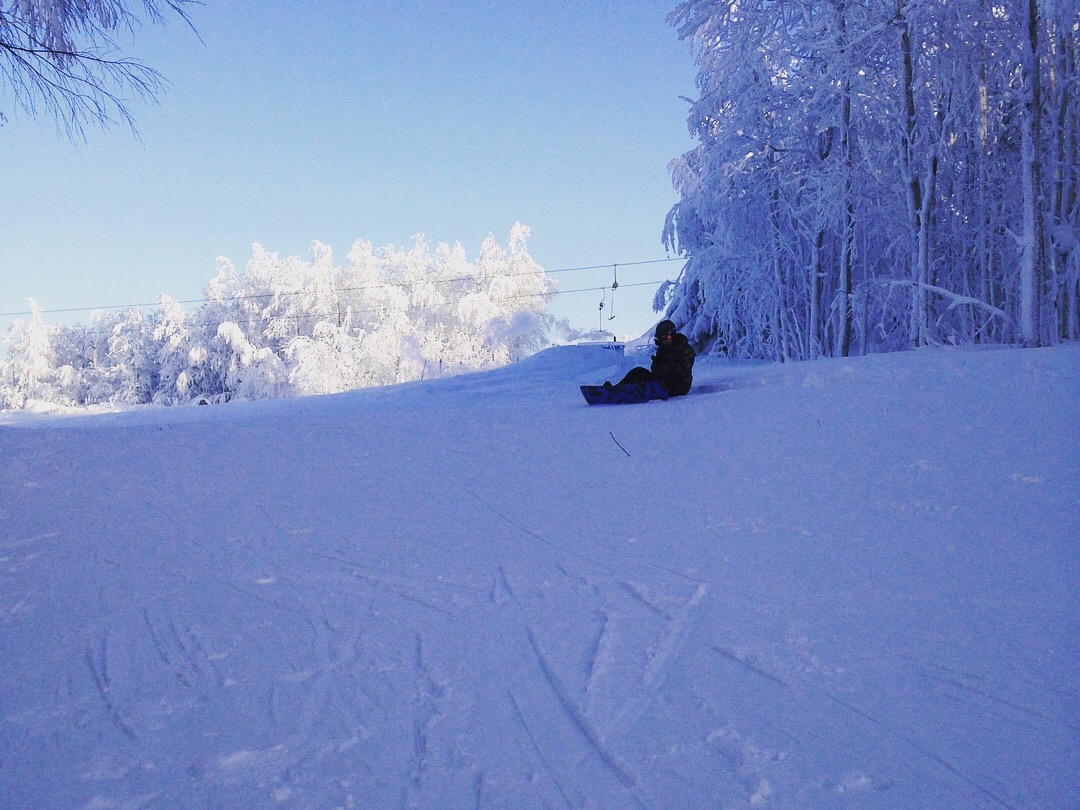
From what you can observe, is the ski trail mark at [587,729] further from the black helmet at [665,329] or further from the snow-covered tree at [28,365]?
the snow-covered tree at [28,365]

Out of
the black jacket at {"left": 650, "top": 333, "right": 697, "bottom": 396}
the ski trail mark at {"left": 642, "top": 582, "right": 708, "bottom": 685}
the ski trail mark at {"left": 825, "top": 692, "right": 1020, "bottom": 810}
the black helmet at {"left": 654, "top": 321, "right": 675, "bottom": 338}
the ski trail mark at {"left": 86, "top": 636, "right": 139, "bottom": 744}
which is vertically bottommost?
the ski trail mark at {"left": 825, "top": 692, "right": 1020, "bottom": 810}

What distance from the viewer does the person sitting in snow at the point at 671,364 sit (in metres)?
9.31

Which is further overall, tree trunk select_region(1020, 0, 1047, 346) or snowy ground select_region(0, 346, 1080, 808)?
tree trunk select_region(1020, 0, 1047, 346)

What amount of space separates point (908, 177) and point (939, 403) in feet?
26.6

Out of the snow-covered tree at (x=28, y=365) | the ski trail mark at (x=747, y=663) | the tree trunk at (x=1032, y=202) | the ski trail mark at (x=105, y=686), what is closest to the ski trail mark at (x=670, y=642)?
the ski trail mark at (x=747, y=663)

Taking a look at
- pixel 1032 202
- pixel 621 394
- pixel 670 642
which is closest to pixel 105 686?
pixel 670 642

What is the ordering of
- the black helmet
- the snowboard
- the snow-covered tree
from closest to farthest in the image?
the snowboard < the black helmet < the snow-covered tree

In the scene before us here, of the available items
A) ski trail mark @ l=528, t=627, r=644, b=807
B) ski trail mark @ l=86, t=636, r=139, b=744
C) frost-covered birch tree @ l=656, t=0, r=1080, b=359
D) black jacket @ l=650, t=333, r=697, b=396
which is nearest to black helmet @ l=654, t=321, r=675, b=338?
black jacket @ l=650, t=333, r=697, b=396

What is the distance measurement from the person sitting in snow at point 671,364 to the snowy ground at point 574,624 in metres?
2.95

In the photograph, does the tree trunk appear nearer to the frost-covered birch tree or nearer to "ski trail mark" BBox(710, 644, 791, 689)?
the frost-covered birch tree

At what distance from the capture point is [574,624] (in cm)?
289

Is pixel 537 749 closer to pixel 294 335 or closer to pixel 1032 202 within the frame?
pixel 1032 202

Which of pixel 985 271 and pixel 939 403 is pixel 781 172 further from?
pixel 939 403

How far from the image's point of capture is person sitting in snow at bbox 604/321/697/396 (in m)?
9.31
